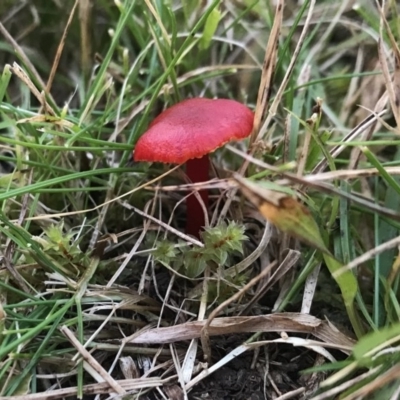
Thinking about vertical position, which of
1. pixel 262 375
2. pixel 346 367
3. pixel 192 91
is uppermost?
pixel 192 91

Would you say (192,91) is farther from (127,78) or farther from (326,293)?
(326,293)

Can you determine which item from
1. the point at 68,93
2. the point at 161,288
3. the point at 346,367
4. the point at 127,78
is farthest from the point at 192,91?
the point at 346,367

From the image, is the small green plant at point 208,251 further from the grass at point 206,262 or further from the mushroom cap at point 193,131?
the mushroom cap at point 193,131

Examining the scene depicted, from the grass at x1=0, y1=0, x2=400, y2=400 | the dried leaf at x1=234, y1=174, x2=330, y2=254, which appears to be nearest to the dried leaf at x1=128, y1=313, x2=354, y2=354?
the grass at x1=0, y1=0, x2=400, y2=400

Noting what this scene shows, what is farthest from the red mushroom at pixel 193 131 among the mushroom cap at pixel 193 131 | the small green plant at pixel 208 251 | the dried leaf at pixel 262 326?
the dried leaf at pixel 262 326

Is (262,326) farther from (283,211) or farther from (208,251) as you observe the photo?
(283,211)

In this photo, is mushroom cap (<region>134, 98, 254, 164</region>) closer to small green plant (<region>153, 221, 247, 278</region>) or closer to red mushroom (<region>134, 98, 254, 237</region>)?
red mushroom (<region>134, 98, 254, 237</region>)

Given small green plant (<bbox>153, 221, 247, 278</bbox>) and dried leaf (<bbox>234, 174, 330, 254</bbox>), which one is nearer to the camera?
dried leaf (<bbox>234, 174, 330, 254</bbox>)

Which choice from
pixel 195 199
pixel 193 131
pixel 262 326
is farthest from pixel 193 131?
pixel 262 326
